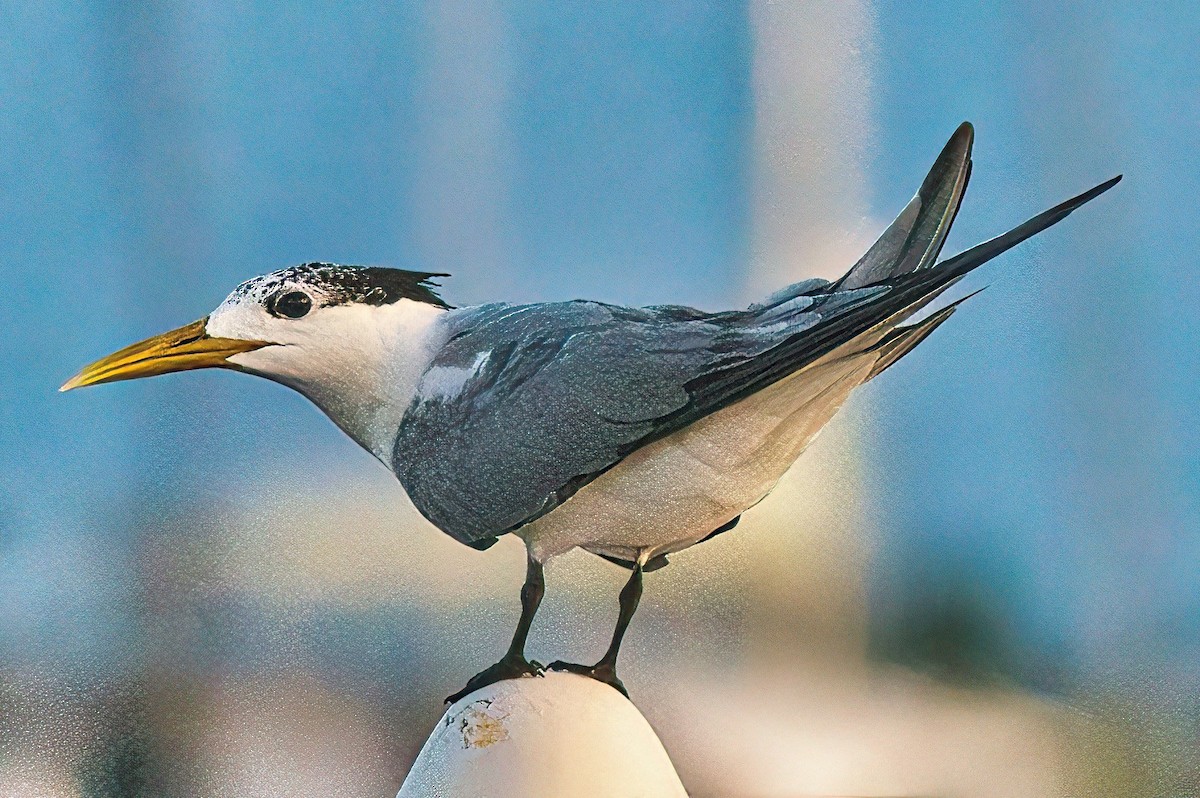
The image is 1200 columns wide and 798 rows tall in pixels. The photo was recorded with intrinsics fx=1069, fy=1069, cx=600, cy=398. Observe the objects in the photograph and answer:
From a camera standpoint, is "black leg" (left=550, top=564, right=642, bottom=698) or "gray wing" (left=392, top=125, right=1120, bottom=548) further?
"black leg" (left=550, top=564, right=642, bottom=698)

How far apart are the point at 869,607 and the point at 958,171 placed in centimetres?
49

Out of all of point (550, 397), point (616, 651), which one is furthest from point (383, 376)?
point (616, 651)

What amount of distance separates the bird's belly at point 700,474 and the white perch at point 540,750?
89 mm

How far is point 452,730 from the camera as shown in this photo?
→ 0.63 meters

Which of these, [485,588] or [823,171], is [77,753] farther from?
[823,171]

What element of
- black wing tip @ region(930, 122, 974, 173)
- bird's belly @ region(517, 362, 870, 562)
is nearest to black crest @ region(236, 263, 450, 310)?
bird's belly @ region(517, 362, 870, 562)

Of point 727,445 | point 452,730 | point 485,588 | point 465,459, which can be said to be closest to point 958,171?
point 727,445

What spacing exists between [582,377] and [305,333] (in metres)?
0.18

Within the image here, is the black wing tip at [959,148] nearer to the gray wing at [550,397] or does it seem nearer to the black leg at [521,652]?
the gray wing at [550,397]

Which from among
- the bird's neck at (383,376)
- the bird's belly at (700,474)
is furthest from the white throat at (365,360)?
the bird's belly at (700,474)

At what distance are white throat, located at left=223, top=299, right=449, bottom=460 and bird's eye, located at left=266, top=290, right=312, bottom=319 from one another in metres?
0.01

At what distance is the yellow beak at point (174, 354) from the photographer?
67cm

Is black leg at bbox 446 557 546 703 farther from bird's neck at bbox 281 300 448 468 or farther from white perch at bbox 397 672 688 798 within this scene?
bird's neck at bbox 281 300 448 468

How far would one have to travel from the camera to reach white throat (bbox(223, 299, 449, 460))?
667 mm
